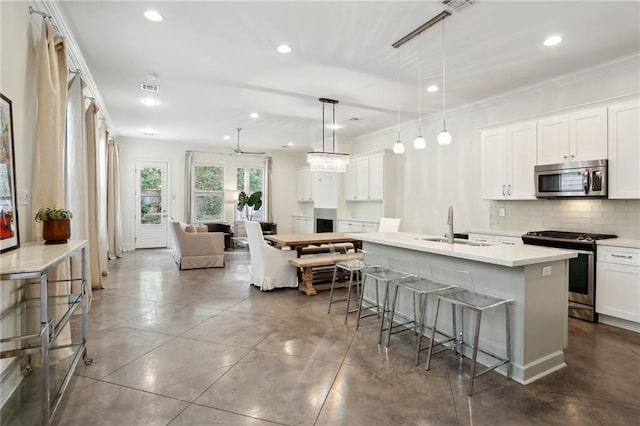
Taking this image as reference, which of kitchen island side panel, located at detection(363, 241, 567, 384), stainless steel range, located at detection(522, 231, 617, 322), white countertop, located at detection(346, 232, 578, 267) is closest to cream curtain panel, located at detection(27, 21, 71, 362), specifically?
white countertop, located at detection(346, 232, 578, 267)

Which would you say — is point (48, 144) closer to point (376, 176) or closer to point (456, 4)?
point (456, 4)

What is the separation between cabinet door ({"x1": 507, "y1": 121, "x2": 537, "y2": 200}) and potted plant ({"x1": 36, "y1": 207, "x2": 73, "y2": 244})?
4.98m

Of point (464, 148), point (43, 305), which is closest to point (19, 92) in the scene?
point (43, 305)

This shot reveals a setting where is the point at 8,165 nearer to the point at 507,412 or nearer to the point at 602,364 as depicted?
the point at 507,412

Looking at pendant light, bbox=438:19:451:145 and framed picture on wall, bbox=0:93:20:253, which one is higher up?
pendant light, bbox=438:19:451:145

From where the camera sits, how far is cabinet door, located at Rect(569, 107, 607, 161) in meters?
3.71

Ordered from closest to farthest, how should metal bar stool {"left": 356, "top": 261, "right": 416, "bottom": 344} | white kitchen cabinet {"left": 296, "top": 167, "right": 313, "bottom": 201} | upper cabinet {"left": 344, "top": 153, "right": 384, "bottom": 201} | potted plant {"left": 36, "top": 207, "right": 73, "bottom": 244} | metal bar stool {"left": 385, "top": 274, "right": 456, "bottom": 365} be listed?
1. potted plant {"left": 36, "top": 207, "right": 73, "bottom": 244}
2. metal bar stool {"left": 385, "top": 274, "right": 456, "bottom": 365}
3. metal bar stool {"left": 356, "top": 261, "right": 416, "bottom": 344}
4. upper cabinet {"left": 344, "top": 153, "right": 384, "bottom": 201}
5. white kitchen cabinet {"left": 296, "top": 167, "right": 313, "bottom": 201}

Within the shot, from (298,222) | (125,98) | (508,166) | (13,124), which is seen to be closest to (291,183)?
(298,222)

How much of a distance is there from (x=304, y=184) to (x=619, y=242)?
25.8ft

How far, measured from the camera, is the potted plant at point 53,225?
7.98ft

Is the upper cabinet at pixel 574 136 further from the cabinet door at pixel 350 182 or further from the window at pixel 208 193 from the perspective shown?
the window at pixel 208 193

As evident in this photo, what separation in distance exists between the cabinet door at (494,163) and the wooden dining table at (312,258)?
2.17 meters

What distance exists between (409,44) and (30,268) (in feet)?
11.7

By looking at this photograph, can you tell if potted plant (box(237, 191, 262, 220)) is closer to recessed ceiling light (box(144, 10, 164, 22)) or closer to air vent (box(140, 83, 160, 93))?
air vent (box(140, 83, 160, 93))
